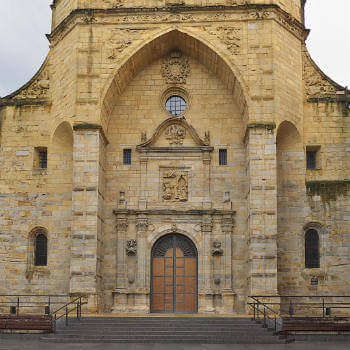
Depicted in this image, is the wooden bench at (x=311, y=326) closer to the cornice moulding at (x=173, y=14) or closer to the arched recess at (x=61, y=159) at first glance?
the arched recess at (x=61, y=159)

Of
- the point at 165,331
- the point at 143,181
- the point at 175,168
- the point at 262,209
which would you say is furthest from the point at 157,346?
the point at 175,168

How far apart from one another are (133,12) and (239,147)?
6557mm

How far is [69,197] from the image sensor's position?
2383 cm

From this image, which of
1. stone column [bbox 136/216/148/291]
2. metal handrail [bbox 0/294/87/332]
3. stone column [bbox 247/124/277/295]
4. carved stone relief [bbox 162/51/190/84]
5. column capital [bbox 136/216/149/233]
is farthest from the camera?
carved stone relief [bbox 162/51/190/84]

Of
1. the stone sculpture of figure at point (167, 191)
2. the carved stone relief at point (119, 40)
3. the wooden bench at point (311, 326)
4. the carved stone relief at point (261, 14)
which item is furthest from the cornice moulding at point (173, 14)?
the wooden bench at point (311, 326)

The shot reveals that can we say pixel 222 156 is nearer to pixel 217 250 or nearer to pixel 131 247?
pixel 217 250

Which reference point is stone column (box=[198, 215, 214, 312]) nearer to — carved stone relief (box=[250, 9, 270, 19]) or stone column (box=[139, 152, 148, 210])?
stone column (box=[139, 152, 148, 210])

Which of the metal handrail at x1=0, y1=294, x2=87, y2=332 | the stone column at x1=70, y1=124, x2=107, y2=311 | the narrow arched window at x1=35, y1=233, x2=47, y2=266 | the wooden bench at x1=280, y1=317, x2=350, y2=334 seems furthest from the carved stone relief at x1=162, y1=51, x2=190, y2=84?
the wooden bench at x1=280, y1=317, x2=350, y2=334

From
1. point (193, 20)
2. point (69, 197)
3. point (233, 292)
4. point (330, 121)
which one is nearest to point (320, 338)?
point (233, 292)

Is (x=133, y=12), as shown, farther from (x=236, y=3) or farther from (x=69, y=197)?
(x=69, y=197)

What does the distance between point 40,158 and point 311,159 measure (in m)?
10.7

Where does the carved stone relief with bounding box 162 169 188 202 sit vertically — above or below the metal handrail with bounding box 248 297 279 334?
above

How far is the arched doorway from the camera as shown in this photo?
2311 centimetres

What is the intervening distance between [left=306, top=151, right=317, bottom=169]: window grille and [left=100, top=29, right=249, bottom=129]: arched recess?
2979 mm
